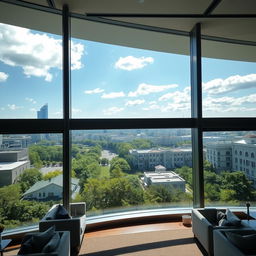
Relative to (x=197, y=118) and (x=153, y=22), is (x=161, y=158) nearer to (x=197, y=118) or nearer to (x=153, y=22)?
(x=197, y=118)

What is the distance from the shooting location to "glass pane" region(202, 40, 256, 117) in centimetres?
484

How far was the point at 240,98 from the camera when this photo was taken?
16.3ft

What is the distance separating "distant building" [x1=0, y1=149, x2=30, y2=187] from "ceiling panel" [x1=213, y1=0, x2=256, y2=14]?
4544 mm

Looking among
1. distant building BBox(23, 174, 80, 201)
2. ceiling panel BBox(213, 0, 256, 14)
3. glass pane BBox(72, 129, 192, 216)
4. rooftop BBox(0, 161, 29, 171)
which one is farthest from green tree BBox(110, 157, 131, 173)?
ceiling panel BBox(213, 0, 256, 14)

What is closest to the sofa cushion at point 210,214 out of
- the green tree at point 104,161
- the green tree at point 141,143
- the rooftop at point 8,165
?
the green tree at point 141,143

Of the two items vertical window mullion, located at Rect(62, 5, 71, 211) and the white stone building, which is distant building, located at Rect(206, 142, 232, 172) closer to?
vertical window mullion, located at Rect(62, 5, 71, 211)

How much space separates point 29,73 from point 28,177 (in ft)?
6.70

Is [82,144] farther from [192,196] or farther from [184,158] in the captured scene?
[192,196]

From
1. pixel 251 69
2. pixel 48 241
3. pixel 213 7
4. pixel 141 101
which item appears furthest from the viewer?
pixel 251 69

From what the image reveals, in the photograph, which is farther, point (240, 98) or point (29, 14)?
point (240, 98)

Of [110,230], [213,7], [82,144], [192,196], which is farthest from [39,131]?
[213,7]

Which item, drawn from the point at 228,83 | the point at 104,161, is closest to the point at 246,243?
the point at 104,161

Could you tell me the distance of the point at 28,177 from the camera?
4.09 metres

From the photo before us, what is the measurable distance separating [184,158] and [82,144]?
2381 millimetres
